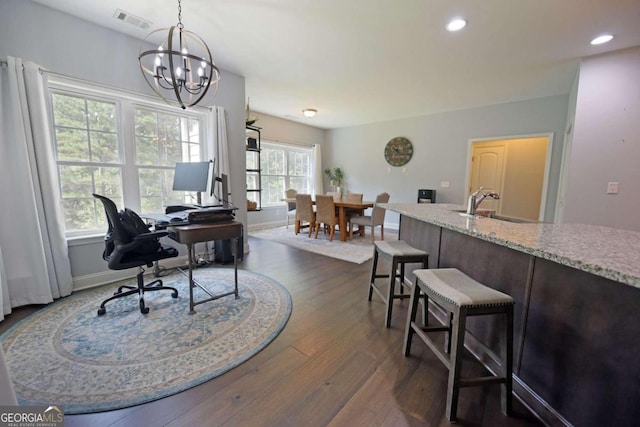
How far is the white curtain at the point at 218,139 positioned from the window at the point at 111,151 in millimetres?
311

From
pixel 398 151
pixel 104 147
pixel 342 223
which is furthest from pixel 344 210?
pixel 104 147

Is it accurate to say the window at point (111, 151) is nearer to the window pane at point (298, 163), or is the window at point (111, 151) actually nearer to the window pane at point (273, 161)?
the window pane at point (273, 161)

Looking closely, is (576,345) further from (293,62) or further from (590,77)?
(293,62)

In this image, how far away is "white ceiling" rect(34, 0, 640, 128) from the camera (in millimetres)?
2154

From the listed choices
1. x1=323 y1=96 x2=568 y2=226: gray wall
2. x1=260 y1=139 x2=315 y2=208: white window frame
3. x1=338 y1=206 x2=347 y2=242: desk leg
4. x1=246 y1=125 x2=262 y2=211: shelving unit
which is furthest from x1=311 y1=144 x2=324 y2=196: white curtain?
x1=338 y1=206 x2=347 y2=242: desk leg

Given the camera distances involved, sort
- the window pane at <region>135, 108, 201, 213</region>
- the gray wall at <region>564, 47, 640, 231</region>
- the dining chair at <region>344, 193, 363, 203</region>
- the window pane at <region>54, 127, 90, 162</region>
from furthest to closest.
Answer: the dining chair at <region>344, 193, 363, 203</region> < the window pane at <region>135, 108, 201, 213</region> < the gray wall at <region>564, 47, 640, 231</region> < the window pane at <region>54, 127, 90, 162</region>

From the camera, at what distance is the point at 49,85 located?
2.43 m

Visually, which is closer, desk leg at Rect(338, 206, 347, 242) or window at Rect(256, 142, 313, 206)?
desk leg at Rect(338, 206, 347, 242)

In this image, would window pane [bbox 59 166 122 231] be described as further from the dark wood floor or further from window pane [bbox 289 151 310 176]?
window pane [bbox 289 151 310 176]

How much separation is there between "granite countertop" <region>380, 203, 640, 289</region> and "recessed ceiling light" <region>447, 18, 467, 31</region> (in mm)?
1868

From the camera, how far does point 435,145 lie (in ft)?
18.2

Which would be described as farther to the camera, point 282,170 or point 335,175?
point 335,175

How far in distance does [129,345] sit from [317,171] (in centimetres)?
587

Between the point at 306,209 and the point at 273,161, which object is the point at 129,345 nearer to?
the point at 306,209
